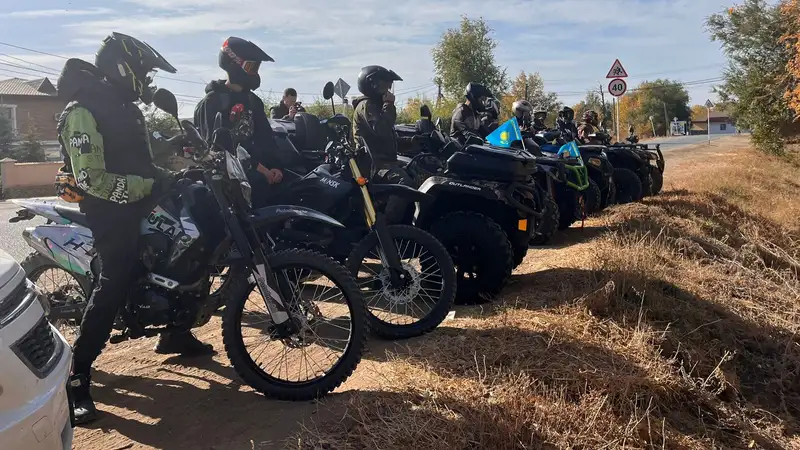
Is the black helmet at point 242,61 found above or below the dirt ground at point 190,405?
above

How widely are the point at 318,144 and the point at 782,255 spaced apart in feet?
20.5

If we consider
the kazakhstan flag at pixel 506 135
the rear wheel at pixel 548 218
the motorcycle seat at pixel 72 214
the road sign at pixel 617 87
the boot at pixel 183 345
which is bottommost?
the boot at pixel 183 345

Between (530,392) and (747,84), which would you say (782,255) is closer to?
(530,392)

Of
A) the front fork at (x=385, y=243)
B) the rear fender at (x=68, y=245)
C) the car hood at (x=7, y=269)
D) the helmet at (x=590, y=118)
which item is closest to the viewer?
the car hood at (x=7, y=269)

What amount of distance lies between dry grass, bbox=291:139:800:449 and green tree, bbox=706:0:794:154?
20.0 m

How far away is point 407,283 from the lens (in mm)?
4320

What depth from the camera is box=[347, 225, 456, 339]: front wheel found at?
14.0ft

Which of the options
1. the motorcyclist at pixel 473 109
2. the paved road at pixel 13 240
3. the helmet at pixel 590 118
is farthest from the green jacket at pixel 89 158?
the helmet at pixel 590 118

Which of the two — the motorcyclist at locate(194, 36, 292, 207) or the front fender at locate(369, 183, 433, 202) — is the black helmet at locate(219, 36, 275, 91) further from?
the front fender at locate(369, 183, 433, 202)

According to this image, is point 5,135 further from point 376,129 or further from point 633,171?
point 376,129

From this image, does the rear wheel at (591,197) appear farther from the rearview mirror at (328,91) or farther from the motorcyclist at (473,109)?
the rearview mirror at (328,91)

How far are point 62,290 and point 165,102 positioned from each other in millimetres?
1556

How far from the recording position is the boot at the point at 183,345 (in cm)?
436

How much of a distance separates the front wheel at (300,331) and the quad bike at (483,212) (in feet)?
5.99
